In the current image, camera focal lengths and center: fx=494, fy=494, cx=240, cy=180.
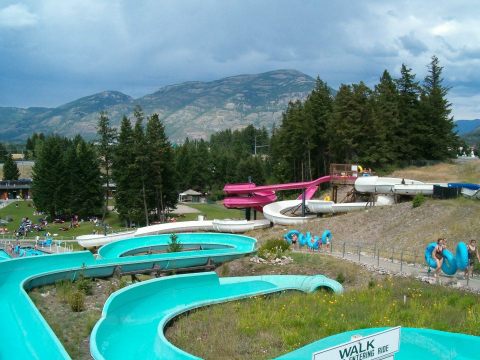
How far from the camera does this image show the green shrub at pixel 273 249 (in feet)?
79.5

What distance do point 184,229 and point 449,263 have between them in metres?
25.3

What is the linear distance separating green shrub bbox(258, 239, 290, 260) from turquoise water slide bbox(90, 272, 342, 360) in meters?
3.62

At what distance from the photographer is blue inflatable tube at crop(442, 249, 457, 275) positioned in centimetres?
1782

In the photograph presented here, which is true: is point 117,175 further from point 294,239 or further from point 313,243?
point 313,243

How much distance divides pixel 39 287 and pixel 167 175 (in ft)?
126

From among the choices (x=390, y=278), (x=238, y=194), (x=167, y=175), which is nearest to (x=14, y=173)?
(x=167, y=175)

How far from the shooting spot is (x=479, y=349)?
10.7 meters

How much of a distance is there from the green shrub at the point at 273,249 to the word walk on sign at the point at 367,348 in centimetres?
1694

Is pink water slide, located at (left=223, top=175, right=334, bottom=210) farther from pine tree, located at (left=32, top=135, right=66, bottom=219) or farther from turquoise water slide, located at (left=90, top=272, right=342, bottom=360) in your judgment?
pine tree, located at (left=32, top=135, right=66, bottom=219)


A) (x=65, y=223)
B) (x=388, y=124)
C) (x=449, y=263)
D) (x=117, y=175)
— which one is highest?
(x=388, y=124)

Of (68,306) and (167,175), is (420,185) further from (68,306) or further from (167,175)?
(167,175)

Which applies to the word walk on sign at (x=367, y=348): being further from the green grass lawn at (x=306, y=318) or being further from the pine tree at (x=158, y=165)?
→ the pine tree at (x=158, y=165)

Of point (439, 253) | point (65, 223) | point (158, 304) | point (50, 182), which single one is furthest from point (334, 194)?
point (50, 182)

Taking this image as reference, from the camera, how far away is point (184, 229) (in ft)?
132
